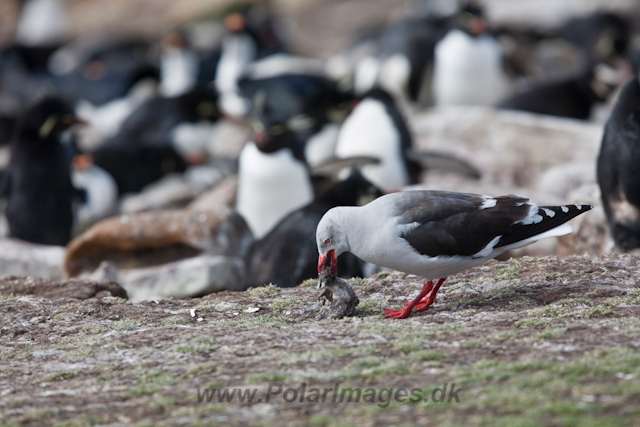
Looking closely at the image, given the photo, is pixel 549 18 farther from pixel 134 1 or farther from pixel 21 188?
pixel 21 188

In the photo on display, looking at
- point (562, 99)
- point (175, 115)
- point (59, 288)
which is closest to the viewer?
point (59, 288)

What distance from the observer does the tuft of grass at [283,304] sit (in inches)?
228

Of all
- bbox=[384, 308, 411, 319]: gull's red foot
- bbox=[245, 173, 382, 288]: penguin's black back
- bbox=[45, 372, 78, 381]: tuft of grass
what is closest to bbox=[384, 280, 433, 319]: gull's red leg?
bbox=[384, 308, 411, 319]: gull's red foot

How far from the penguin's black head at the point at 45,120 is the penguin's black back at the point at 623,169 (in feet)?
24.0

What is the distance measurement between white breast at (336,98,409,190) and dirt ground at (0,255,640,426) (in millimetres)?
6117

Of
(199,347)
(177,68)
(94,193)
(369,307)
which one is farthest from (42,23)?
(199,347)

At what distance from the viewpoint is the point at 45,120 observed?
11.8 metres

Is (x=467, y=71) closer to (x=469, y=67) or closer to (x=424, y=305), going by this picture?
(x=469, y=67)

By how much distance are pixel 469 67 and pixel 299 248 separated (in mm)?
10657

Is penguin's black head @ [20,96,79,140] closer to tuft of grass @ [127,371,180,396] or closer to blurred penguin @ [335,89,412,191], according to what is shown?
blurred penguin @ [335,89,412,191]

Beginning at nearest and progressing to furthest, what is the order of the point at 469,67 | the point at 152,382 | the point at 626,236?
the point at 152,382 < the point at 626,236 < the point at 469,67

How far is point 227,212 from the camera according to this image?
10.6m

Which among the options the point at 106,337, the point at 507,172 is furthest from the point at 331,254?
the point at 507,172

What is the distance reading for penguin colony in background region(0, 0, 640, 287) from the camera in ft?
28.0
